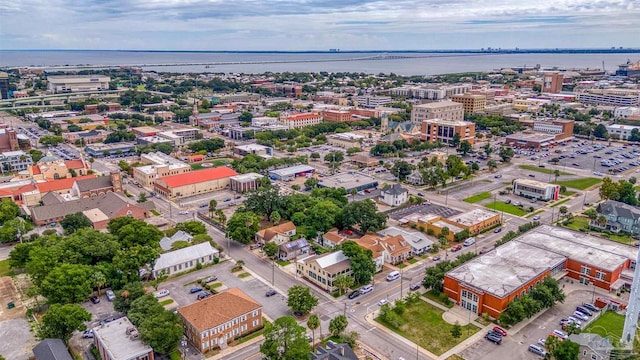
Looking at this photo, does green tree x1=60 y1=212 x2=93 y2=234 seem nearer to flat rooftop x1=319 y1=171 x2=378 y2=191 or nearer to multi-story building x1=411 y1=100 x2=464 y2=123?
flat rooftop x1=319 y1=171 x2=378 y2=191

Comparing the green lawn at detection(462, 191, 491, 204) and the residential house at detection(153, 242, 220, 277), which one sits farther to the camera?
the green lawn at detection(462, 191, 491, 204)

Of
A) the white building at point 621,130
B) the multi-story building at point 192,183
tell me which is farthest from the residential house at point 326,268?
the white building at point 621,130

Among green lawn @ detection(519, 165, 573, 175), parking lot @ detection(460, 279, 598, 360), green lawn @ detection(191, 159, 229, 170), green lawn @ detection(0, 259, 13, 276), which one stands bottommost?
parking lot @ detection(460, 279, 598, 360)

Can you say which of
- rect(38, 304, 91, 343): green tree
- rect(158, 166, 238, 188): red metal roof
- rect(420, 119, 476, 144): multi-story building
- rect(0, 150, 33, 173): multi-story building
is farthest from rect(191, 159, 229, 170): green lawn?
rect(38, 304, 91, 343): green tree

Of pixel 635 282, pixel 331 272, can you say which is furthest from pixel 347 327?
pixel 635 282

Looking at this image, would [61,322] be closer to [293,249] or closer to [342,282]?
[342,282]

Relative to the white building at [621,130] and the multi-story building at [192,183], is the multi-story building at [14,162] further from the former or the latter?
the white building at [621,130]
